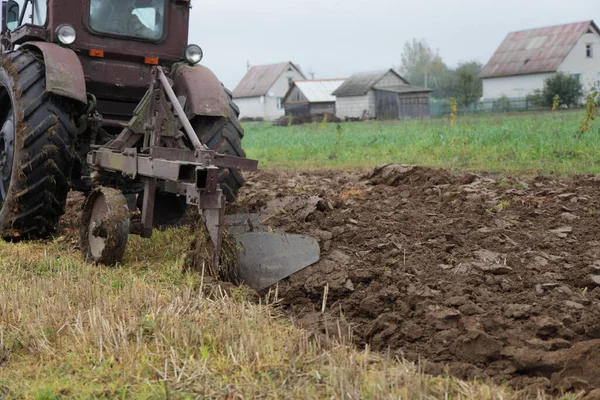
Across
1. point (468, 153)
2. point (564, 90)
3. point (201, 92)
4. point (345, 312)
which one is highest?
point (564, 90)

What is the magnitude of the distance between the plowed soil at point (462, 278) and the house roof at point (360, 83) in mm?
42863

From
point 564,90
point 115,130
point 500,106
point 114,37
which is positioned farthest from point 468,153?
point 500,106

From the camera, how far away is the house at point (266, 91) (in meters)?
68.8

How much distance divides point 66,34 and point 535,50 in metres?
48.6

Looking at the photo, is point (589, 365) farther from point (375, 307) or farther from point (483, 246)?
point (483, 246)

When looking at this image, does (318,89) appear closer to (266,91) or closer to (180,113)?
(266,91)

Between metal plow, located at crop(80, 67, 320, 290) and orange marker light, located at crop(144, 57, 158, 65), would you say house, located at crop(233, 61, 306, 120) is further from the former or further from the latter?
metal plow, located at crop(80, 67, 320, 290)

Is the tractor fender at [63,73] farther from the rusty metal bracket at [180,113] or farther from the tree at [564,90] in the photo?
the tree at [564,90]

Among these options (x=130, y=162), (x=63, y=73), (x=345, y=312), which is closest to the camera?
(x=345, y=312)

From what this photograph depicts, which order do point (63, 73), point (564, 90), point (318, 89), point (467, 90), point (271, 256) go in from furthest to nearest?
point (318, 89) → point (467, 90) → point (564, 90) → point (63, 73) → point (271, 256)

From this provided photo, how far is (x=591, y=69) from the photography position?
50.7 m

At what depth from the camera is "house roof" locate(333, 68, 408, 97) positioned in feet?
167

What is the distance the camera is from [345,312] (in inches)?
182

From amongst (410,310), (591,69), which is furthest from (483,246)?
(591,69)
